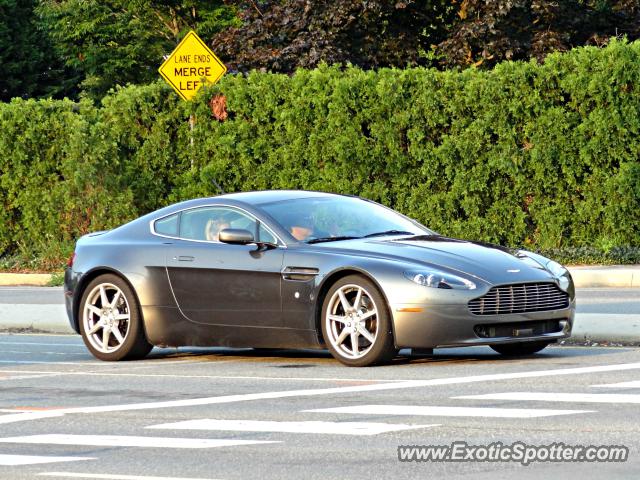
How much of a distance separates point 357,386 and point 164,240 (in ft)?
10.4

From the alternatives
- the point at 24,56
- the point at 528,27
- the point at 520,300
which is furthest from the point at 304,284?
the point at 24,56

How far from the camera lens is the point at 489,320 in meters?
11.4

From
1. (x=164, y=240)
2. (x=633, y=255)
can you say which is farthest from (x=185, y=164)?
(x=164, y=240)

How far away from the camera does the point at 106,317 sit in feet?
43.2

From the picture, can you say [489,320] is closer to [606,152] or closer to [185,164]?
[606,152]

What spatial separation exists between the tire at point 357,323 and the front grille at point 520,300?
0.70 m

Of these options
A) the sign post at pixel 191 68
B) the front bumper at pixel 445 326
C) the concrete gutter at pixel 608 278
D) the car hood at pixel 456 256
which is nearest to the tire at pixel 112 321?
the car hood at pixel 456 256

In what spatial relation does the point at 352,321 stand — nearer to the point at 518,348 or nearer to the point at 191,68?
the point at 518,348

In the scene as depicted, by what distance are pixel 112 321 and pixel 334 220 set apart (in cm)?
212

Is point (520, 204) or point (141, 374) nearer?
point (141, 374)

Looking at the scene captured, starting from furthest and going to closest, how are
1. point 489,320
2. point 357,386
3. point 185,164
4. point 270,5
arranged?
1. point 270,5
2. point 185,164
3. point 489,320
4. point 357,386

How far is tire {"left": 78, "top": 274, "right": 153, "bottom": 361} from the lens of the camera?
512 inches

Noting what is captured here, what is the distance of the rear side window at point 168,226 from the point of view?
1318cm

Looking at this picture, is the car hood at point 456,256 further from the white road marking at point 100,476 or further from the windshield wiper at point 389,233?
the white road marking at point 100,476
